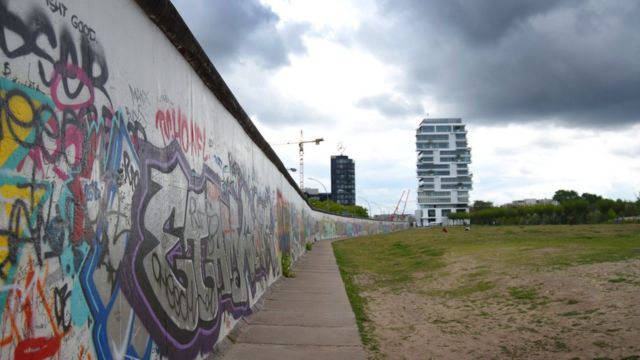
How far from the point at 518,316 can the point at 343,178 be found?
18073 cm

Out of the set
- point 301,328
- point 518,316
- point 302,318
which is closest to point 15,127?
point 301,328

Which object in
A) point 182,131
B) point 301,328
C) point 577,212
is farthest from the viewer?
point 577,212

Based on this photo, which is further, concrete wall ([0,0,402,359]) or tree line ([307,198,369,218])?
tree line ([307,198,369,218])

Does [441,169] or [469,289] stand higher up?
[441,169]

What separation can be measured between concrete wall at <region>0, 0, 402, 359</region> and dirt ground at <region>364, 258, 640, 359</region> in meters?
3.29

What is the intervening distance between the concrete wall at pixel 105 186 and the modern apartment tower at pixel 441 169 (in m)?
175

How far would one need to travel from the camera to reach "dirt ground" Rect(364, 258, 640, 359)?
7027 mm

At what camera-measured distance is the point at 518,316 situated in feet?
30.3

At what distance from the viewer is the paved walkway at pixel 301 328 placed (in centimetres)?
666

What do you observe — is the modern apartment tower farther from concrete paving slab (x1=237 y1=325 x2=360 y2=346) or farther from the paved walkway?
concrete paving slab (x1=237 y1=325 x2=360 y2=346)

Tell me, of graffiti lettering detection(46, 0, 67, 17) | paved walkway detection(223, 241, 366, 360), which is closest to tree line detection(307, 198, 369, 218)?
paved walkway detection(223, 241, 366, 360)

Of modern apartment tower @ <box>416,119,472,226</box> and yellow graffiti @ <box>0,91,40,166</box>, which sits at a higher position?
modern apartment tower @ <box>416,119,472,226</box>

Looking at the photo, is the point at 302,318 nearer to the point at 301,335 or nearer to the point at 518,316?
the point at 301,335

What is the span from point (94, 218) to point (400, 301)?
9.76 m
